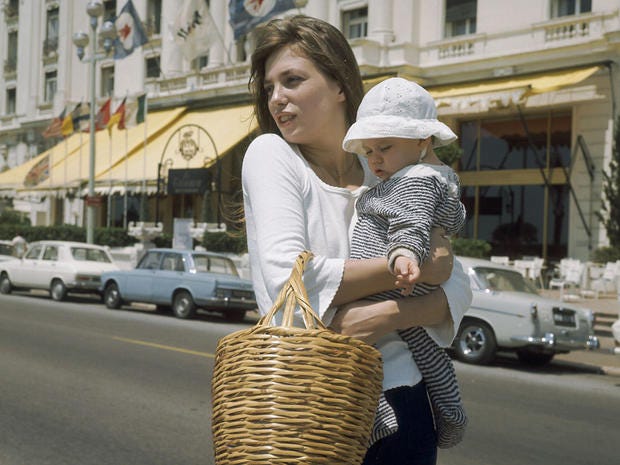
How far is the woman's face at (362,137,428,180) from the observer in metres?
2.04

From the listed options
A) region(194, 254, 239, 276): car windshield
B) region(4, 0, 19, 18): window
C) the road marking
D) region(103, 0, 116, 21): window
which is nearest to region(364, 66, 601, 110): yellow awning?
region(194, 254, 239, 276): car windshield

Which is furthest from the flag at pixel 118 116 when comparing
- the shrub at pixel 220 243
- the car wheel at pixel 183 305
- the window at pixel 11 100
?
the window at pixel 11 100

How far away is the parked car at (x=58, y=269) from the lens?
63.4 feet

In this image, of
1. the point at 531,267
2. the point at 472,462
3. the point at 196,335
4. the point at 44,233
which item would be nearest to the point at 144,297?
the point at 196,335

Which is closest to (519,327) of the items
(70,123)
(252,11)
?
(252,11)

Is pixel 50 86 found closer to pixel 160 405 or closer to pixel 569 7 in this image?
pixel 569 7

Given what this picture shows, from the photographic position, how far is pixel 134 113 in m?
26.0

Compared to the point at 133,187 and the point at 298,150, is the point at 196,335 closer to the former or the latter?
the point at 298,150

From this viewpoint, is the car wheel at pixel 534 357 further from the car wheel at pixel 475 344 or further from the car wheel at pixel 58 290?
the car wheel at pixel 58 290

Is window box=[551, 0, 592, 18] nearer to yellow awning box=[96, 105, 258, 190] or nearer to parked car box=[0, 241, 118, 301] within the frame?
yellow awning box=[96, 105, 258, 190]

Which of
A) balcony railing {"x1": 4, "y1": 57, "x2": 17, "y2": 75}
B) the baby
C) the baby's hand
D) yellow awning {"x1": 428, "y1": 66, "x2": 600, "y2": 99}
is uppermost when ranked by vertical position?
balcony railing {"x1": 4, "y1": 57, "x2": 17, "y2": 75}

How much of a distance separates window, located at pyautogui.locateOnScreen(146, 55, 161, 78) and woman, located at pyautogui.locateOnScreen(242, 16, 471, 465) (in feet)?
110

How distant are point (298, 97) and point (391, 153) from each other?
0.29 m

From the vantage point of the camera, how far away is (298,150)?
2139 millimetres
